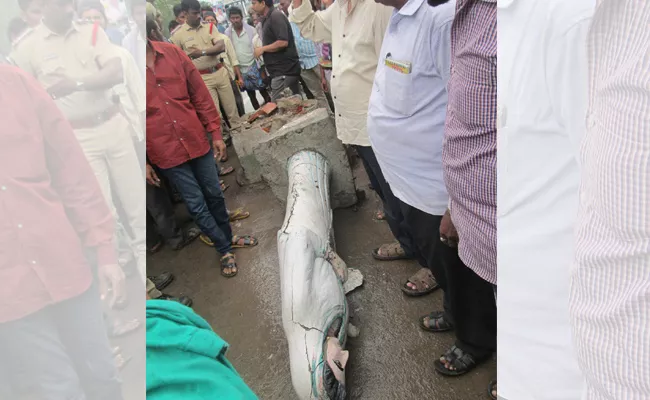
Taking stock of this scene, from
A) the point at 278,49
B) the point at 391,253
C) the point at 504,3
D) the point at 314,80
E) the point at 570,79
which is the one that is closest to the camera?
the point at 570,79

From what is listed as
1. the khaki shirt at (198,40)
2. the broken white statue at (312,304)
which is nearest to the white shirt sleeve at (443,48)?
the broken white statue at (312,304)

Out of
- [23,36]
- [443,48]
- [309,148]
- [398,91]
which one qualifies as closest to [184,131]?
[309,148]

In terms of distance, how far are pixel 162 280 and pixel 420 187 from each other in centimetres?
230

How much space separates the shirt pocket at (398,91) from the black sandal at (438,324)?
113 centimetres

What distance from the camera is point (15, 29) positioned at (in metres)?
0.30

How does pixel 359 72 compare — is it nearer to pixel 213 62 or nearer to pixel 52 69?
pixel 52 69

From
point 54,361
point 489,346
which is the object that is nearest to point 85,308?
point 54,361

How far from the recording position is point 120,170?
36 centimetres

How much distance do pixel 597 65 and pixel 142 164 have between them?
1.99 ft

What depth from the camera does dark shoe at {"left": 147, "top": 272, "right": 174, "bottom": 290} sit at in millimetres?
3074

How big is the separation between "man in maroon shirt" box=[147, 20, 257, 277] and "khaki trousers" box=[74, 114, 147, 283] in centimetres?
214

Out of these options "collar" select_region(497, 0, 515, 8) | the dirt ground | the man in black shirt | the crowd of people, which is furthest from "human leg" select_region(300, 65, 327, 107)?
"collar" select_region(497, 0, 515, 8)

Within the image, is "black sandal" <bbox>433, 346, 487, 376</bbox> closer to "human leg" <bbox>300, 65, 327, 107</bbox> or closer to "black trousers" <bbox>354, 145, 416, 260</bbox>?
"black trousers" <bbox>354, 145, 416, 260</bbox>

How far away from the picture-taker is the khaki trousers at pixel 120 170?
13.4 inches
